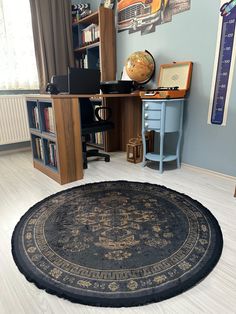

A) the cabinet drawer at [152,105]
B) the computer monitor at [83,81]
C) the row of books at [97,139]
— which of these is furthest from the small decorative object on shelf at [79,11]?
the cabinet drawer at [152,105]

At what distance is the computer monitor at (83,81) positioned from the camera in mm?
2145

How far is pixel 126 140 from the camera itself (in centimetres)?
320

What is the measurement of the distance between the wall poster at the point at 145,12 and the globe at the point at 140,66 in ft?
1.07

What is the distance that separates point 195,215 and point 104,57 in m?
2.39

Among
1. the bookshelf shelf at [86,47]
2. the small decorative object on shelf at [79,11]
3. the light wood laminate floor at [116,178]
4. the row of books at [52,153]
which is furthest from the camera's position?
the small decorative object on shelf at [79,11]

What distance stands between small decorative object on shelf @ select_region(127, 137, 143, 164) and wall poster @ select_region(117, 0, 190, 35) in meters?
1.30

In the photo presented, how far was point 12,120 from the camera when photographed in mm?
3107

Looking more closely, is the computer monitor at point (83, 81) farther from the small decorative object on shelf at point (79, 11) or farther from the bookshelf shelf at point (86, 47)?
the small decorative object on shelf at point (79, 11)

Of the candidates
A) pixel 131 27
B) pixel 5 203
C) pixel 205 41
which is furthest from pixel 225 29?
pixel 5 203

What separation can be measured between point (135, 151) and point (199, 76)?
3.45 feet

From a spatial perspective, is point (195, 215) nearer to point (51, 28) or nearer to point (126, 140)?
point (126, 140)

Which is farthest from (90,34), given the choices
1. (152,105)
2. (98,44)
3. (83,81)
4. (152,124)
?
(152,124)

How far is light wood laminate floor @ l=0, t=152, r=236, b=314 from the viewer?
0.93 meters

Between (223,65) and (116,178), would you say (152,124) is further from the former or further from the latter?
(223,65)
